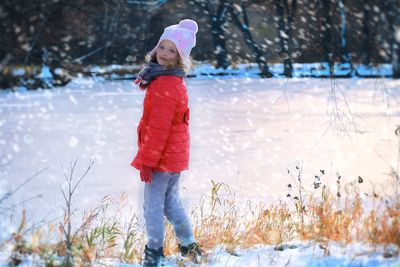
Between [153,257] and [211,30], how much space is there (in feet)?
89.7

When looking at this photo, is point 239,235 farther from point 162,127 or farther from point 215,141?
point 215,141

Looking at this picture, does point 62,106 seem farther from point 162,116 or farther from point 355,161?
point 162,116

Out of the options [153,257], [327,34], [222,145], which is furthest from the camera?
[222,145]

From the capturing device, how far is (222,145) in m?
9.57

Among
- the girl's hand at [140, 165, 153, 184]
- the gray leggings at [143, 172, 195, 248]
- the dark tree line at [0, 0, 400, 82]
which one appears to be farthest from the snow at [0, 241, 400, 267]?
the dark tree line at [0, 0, 400, 82]

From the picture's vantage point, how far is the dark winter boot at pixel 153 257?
11.7 ft

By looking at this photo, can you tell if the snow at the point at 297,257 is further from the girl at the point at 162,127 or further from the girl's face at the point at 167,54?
the girl's face at the point at 167,54

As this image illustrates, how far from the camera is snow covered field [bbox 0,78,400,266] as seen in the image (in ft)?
20.0

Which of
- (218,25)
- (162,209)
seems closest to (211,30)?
(218,25)

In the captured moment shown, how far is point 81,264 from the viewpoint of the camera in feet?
10.8

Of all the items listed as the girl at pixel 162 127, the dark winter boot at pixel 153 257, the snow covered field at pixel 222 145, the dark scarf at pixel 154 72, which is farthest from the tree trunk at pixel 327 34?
the dark winter boot at pixel 153 257

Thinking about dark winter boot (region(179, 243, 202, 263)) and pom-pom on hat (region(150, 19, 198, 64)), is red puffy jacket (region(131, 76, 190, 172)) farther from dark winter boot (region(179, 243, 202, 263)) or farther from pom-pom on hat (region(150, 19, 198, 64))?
dark winter boot (region(179, 243, 202, 263))

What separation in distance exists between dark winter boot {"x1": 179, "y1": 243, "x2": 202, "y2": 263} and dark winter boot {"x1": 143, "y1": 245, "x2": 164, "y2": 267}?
0.15 metres

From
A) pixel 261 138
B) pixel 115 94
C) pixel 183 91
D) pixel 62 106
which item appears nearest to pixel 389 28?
pixel 183 91
